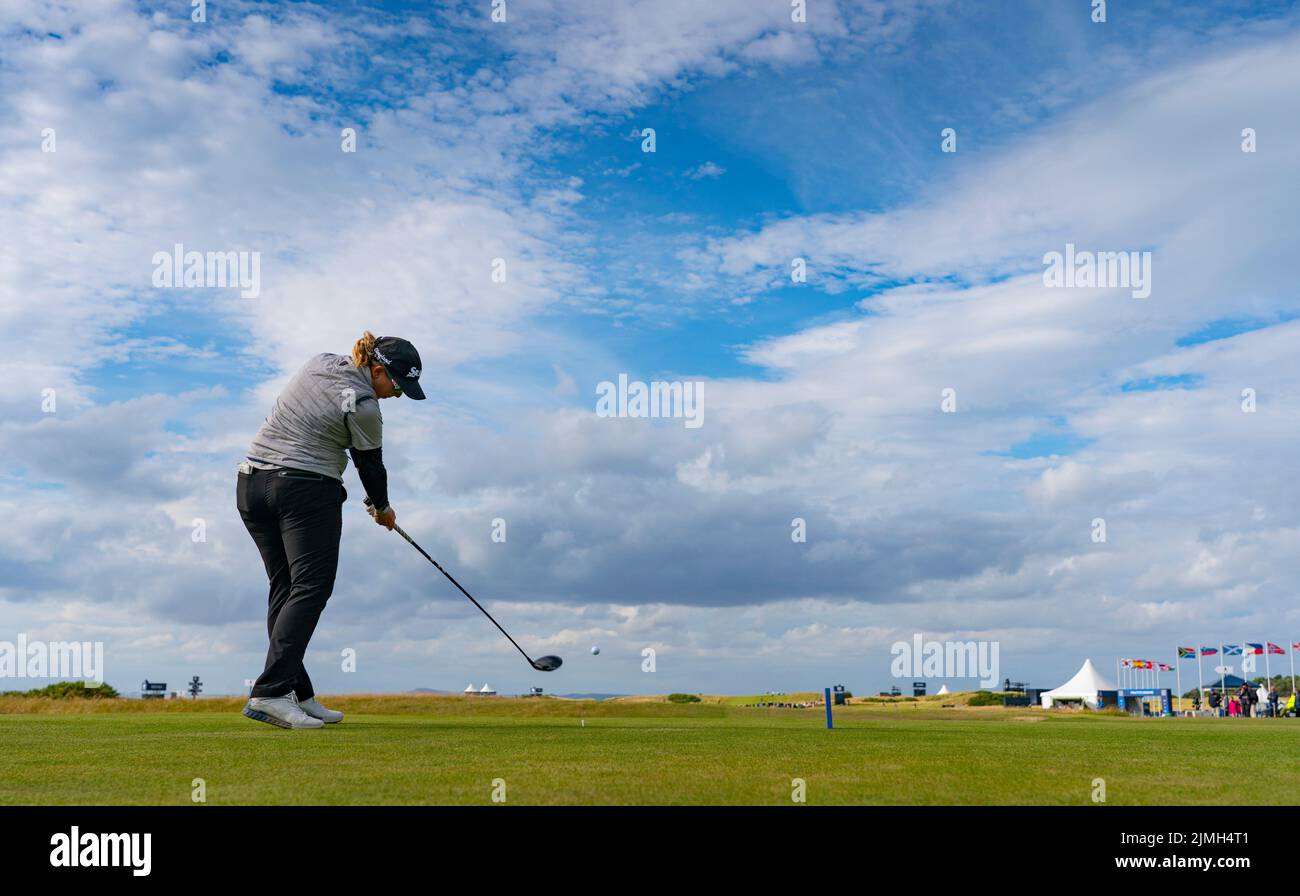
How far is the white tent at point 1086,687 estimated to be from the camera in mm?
56706

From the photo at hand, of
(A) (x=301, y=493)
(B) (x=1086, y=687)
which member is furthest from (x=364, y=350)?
(B) (x=1086, y=687)

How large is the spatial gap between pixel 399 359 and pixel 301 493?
1.36 metres

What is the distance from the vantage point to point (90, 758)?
615cm

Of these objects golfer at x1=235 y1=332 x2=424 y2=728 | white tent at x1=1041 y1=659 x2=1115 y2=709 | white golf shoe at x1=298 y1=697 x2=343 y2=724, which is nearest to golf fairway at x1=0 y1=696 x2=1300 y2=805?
white golf shoe at x1=298 y1=697 x2=343 y2=724

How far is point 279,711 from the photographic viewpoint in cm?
773

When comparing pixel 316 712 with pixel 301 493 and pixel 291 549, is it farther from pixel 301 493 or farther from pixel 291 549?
pixel 301 493

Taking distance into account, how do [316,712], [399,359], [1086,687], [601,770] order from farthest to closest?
[1086,687], [316,712], [399,359], [601,770]

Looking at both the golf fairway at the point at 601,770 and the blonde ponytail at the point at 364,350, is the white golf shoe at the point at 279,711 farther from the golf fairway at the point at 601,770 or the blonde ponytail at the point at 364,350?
the blonde ponytail at the point at 364,350
